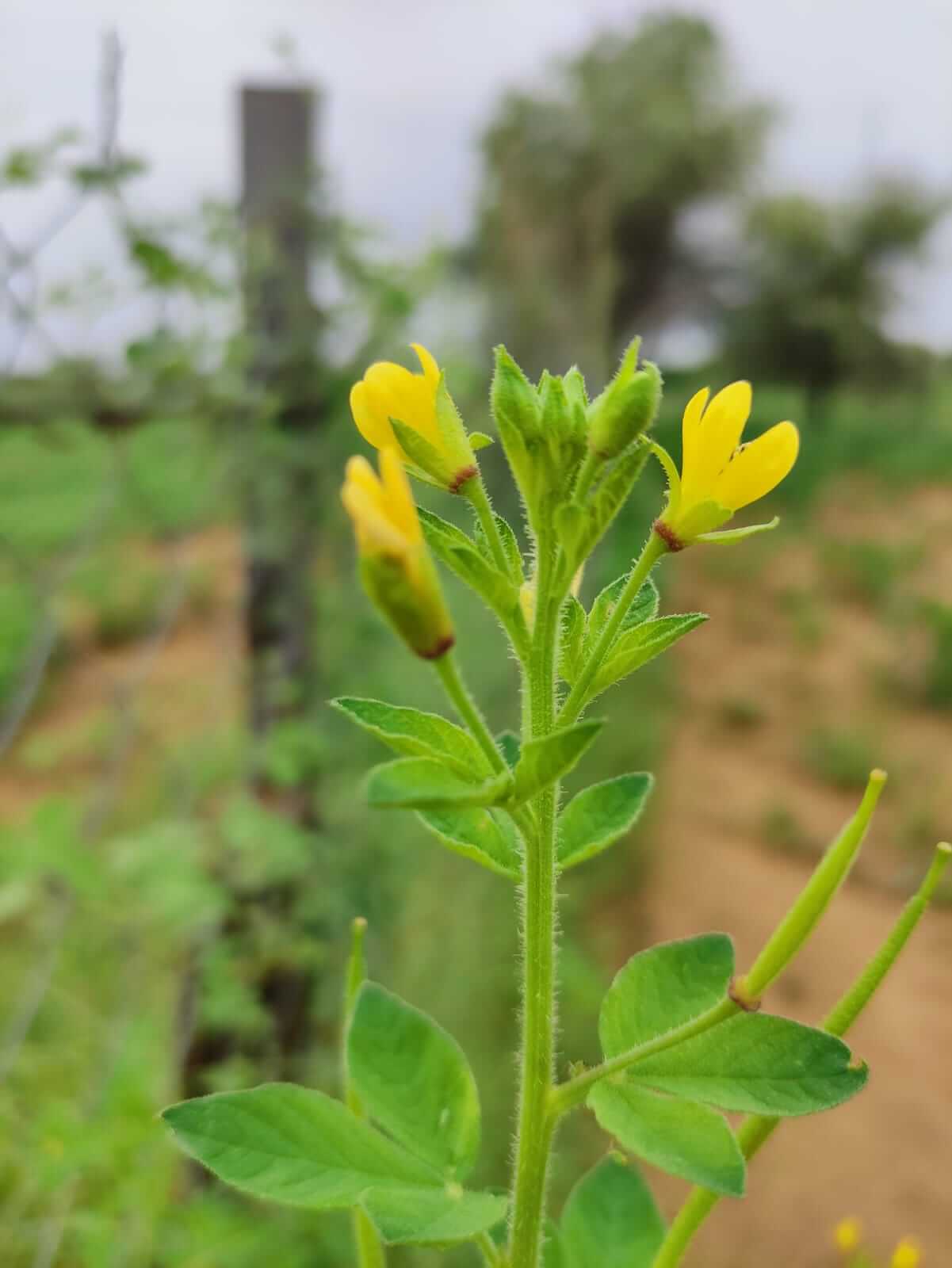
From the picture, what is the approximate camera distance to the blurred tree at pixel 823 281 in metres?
8.17

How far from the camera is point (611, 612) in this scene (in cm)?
33

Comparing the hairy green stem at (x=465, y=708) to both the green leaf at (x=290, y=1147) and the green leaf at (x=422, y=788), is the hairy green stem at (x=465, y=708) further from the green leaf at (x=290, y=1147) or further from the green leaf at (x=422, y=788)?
the green leaf at (x=290, y=1147)

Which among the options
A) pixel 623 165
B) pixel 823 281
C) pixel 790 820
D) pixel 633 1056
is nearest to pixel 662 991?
pixel 633 1056

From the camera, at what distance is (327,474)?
4.89 feet

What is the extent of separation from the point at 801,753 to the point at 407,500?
3742mm

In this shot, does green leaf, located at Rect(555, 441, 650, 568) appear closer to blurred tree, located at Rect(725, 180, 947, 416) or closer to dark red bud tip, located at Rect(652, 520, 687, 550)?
dark red bud tip, located at Rect(652, 520, 687, 550)

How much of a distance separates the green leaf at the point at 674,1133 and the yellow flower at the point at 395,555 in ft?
0.53

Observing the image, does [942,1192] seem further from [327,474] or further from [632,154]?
[632,154]

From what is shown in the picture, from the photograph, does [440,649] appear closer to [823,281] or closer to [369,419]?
[369,419]

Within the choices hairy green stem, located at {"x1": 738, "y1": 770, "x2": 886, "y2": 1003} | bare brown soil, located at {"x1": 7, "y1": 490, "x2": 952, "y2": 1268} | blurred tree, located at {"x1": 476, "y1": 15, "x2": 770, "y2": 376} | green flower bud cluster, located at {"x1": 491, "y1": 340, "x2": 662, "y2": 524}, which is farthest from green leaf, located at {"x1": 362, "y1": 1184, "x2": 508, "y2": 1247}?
blurred tree, located at {"x1": 476, "y1": 15, "x2": 770, "y2": 376}

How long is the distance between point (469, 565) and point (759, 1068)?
6.7 inches

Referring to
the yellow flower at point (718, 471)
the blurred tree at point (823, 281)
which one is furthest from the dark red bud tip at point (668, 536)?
the blurred tree at point (823, 281)

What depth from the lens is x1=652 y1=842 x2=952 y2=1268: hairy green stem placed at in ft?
0.97

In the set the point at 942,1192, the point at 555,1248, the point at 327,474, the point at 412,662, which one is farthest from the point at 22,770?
the point at 555,1248
